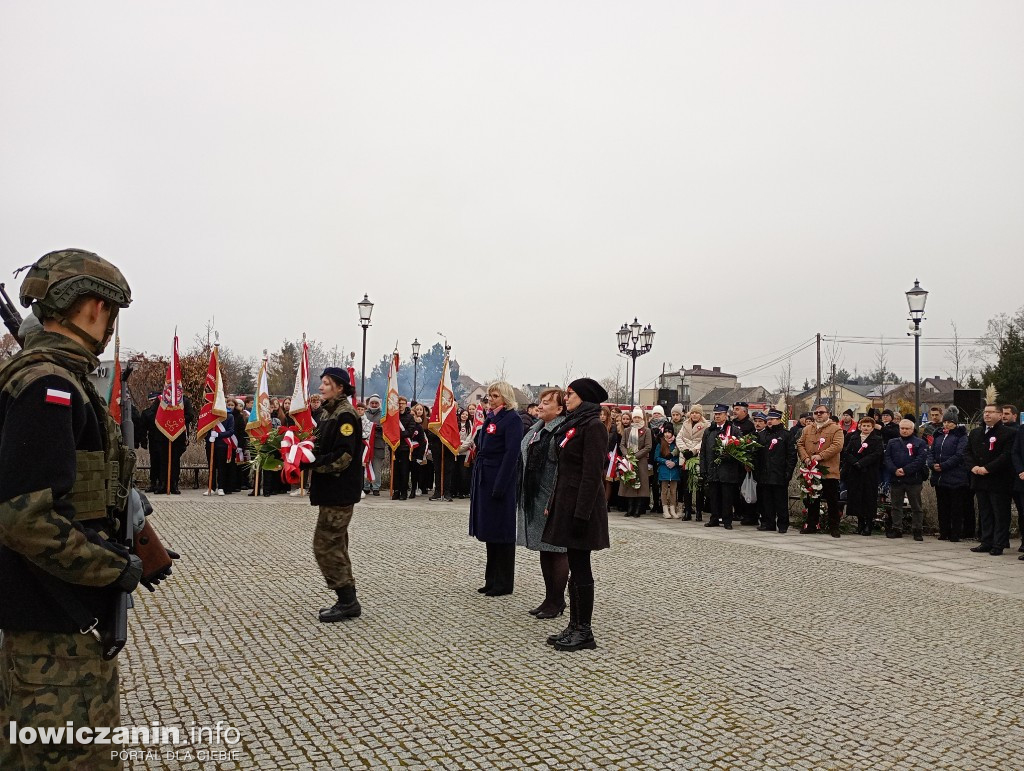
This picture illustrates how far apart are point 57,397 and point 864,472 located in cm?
1345

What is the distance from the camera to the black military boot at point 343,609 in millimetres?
6691

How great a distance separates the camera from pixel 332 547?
22.0ft

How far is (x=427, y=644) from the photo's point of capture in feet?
20.0

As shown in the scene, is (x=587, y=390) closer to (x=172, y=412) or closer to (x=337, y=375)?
(x=337, y=375)

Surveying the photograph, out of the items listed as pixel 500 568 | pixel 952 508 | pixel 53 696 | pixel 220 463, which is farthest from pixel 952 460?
pixel 220 463

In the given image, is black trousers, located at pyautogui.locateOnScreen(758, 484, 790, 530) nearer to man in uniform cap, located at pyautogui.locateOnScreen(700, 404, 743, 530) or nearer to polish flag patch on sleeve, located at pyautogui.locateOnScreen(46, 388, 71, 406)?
man in uniform cap, located at pyautogui.locateOnScreen(700, 404, 743, 530)

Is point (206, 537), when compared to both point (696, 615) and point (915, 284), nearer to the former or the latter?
point (696, 615)

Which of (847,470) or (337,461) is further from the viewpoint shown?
(847,470)

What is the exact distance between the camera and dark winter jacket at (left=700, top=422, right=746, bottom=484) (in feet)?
46.8

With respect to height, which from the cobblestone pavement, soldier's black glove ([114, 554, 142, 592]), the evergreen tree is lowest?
the cobblestone pavement

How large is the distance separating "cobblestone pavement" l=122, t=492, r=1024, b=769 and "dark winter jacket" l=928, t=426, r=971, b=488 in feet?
13.5

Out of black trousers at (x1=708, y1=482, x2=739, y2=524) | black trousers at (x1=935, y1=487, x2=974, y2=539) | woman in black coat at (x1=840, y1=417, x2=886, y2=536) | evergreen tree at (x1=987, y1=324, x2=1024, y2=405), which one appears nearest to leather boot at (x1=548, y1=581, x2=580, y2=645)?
black trousers at (x1=708, y1=482, x2=739, y2=524)

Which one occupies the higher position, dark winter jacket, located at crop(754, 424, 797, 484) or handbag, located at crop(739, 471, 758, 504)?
dark winter jacket, located at crop(754, 424, 797, 484)

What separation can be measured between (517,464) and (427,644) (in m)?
2.36
